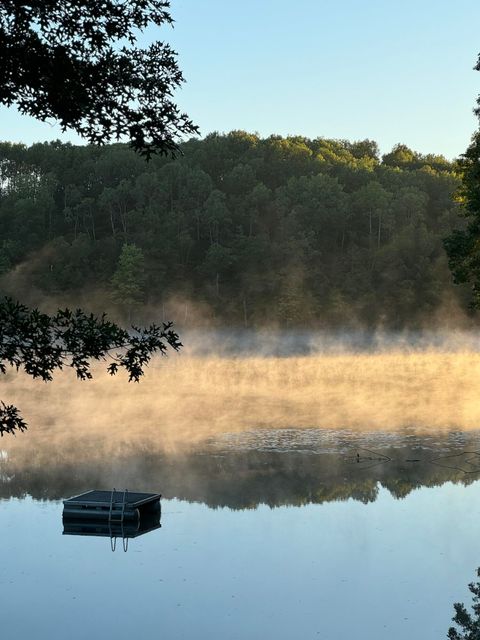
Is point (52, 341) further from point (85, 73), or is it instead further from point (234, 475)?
point (234, 475)

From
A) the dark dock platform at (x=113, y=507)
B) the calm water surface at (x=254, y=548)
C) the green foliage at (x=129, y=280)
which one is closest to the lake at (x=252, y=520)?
the calm water surface at (x=254, y=548)

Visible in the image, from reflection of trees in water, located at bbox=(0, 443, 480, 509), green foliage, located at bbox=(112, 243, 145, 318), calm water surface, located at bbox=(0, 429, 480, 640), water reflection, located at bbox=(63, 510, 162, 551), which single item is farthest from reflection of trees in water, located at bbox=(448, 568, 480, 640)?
green foliage, located at bbox=(112, 243, 145, 318)

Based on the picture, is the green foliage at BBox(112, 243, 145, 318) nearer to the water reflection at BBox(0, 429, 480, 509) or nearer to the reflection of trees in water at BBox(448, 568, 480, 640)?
the water reflection at BBox(0, 429, 480, 509)

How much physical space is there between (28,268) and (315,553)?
9663 centimetres

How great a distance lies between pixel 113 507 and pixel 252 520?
364 centimetres

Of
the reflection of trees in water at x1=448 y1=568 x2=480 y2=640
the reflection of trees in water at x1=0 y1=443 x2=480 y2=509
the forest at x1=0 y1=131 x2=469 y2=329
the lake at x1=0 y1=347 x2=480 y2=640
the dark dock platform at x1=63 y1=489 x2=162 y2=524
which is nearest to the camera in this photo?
the reflection of trees in water at x1=448 y1=568 x2=480 y2=640

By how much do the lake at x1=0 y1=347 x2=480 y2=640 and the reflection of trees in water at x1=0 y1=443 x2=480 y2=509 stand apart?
72 mm

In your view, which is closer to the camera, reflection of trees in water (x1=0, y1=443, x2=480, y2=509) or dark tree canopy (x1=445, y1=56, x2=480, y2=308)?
reflection of trees in water (x1=0, y1=443, x2=480, y2=509)

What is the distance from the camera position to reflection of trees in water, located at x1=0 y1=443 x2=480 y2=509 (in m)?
26.3

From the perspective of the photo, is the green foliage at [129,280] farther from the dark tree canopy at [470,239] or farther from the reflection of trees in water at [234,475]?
the reflection of trees in water at [234,475]

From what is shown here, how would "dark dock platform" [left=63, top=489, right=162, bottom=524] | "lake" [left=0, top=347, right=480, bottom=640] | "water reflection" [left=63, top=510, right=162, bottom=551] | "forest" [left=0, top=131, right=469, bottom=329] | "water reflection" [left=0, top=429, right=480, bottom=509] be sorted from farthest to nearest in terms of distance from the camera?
"forest" [left=0, top=131, right=469, bottom=329] < "water reflection" [left=0, top=429, right=480, bottom=509] < "dark dock platform" [left=63, top=489, right=162, bottom=524] < "water reflection" [left=63, top=510, right=162, bottom=551] < "lake" [left=0, top=347, right=480, bottom=640]

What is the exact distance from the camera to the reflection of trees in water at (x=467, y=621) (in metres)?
14.9

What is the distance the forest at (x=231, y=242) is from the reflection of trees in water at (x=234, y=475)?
239 ft

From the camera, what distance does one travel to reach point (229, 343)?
98.1 m
